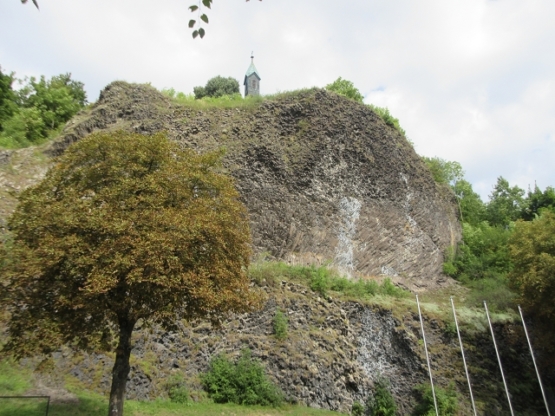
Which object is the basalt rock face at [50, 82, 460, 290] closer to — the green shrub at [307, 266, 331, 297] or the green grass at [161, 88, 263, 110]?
the green grass at [161, 88, 263, 110]

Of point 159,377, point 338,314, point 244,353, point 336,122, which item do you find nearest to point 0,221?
point 159,377

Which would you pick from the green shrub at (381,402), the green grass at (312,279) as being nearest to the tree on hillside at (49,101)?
the green grass at (312,279)

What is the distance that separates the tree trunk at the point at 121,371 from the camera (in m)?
12.4

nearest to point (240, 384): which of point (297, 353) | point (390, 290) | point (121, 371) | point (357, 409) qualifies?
point (297, 353)

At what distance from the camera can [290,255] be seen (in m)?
26.7

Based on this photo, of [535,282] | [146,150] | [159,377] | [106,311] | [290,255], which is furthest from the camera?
[290,255]

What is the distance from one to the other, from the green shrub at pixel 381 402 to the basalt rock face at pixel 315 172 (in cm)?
833

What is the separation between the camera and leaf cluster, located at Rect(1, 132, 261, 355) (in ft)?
38.9

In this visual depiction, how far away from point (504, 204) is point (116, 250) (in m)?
41.7

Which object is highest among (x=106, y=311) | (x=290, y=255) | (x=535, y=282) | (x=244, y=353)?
(x=290, y=255)

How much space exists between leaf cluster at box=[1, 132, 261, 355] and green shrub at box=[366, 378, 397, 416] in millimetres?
9487

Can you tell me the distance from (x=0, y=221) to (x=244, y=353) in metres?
11.5

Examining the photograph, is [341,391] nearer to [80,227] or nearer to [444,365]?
[444,365]

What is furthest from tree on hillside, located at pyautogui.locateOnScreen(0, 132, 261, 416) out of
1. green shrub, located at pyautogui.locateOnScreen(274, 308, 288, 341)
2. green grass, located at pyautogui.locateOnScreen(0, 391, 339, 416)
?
green shrub, located at pyautogui.locateOnScreen(274, 308, 288, 341)
